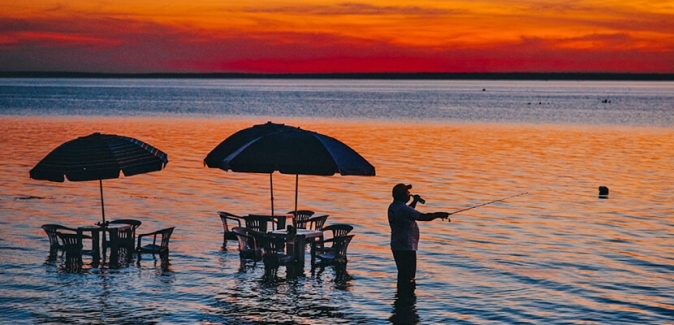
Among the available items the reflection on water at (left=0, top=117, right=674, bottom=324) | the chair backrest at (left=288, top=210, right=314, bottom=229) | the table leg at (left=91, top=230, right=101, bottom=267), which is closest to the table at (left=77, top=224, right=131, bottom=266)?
the table leg at (left=91, top=230, right=101, bottom=267)

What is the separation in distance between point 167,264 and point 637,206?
16.4 meters

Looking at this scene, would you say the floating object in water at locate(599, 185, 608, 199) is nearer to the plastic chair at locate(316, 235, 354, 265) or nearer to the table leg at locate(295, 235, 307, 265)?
the plastic chair at locate(316, 235, 354, 265)

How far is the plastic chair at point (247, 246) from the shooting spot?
17.9m

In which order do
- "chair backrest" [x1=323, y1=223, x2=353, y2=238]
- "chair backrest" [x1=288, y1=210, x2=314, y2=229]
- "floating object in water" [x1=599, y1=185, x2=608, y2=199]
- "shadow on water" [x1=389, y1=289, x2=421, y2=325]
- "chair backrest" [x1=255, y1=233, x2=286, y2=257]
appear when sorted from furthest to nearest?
"floating object in water" [x1=599, y1=185, x2=608, y2=199] < "chair backrest" [x1=288, y1=210, x2=314, y2=229] < "chair backrest" [x1=323, y1=223, x2=353, y2=238] < "chair backrest" [x1=255, y1=233, x2=286, y2=257] < "shadow on water" [x1=389, y1=289, x2=421, y2=325]

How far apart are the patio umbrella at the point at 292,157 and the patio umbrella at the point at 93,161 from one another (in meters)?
1.50

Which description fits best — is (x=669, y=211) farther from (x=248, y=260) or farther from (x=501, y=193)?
(x=248, y=260)

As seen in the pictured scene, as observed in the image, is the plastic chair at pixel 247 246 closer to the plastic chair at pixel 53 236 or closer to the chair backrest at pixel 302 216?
the chair backrest at pixel 302 216

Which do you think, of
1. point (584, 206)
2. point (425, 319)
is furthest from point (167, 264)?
point (584, 206)

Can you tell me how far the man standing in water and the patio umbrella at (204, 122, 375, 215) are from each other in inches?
67.0

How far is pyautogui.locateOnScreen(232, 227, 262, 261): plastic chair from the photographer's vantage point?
1788 centimetres

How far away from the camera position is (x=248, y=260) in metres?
18.6

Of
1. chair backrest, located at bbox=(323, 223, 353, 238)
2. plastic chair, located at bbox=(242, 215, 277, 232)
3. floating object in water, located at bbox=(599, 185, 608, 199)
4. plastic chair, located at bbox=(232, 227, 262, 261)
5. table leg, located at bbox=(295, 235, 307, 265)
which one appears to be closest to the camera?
table leg, located at bbox=(295, 235, 307, 265)

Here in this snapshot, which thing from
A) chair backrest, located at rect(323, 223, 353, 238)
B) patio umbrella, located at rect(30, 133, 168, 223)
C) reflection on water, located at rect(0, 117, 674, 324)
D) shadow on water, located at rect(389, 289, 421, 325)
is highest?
patio umbrella, located at rect(30, 133, 168, 223)

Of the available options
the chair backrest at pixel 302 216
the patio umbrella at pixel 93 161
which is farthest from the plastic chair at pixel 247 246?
the patio umbrella at pixel 93 161
